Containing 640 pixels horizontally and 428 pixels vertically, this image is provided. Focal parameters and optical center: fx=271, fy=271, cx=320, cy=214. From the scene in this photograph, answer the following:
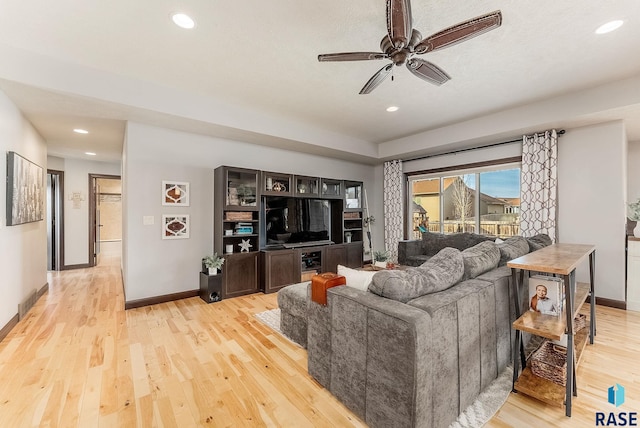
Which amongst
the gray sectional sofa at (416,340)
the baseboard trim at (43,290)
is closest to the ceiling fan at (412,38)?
the gray sectional sofa at (416,340)

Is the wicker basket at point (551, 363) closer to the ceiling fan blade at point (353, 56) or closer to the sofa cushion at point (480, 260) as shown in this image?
the sofa cushion at point (480, 260)

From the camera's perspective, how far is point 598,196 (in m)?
3.71

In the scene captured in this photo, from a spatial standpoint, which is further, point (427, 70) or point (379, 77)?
point (379, 77)

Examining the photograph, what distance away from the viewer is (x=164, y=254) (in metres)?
3.91

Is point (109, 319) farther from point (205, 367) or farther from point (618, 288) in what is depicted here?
point (618, 288)

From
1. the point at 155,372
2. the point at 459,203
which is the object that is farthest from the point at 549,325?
the point at 459,203

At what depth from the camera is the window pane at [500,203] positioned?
471 centimetres

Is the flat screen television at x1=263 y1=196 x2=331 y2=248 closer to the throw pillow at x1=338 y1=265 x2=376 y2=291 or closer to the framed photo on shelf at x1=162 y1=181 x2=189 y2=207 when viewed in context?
the framed photo on shelf at x1=162 y1=181 x2=189 y2=207

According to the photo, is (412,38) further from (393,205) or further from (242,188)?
(393,205)

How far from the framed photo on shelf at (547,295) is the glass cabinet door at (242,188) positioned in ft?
11.9

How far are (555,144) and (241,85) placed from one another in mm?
4491

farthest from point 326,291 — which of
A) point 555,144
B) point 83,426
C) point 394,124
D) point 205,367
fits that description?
point 555,144

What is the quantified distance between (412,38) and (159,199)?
368cm

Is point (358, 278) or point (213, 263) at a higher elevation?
point (358, 278)
